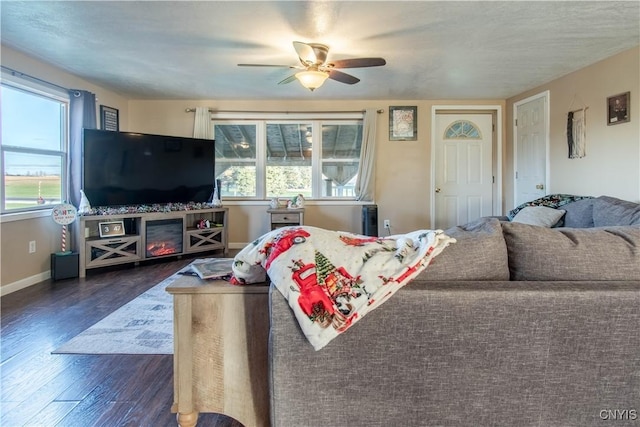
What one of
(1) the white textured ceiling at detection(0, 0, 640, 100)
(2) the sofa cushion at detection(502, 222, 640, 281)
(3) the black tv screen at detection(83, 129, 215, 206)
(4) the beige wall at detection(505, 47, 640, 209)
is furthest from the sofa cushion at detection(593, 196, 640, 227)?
(3) the black tv screen at detection(83, 129, 215, 206)

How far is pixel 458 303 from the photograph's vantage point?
100cm

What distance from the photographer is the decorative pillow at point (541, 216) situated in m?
3.30

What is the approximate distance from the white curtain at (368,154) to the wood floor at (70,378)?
138 inches

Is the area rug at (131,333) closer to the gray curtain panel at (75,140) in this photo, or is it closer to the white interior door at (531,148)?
the gray curtain panel at (75,140)

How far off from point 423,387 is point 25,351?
2.40m

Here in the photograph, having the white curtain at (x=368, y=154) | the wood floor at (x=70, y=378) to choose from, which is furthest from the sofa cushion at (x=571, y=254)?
the white curtain at (x=368, y=154)

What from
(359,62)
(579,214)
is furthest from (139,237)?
(579,214)

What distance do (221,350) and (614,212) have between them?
10.3ft

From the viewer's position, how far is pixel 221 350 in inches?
49.7

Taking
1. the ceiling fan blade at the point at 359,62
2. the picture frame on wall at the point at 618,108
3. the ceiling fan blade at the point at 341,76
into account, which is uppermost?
the ceiling fan blade at the point at 341,76

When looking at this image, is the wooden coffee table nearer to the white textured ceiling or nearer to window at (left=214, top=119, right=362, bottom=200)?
the white textured ceiling

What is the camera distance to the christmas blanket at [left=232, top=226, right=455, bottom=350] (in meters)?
0.98

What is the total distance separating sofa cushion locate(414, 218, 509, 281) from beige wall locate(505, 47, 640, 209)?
3.21m

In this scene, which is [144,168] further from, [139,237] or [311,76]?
[311,76]
